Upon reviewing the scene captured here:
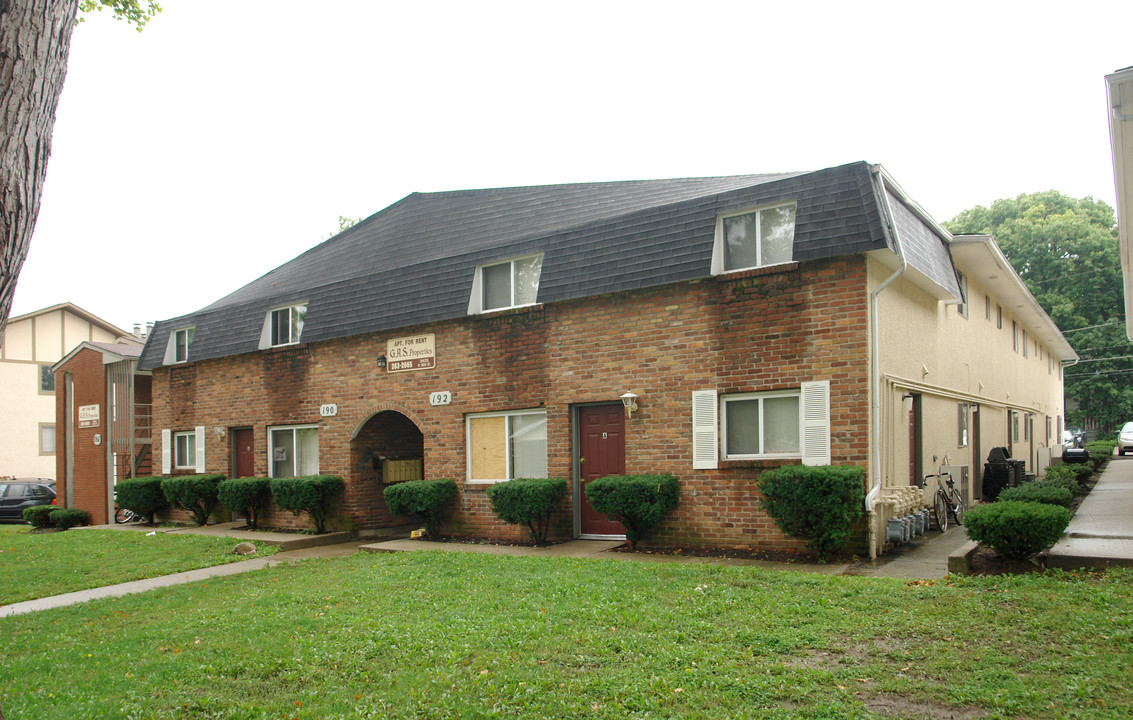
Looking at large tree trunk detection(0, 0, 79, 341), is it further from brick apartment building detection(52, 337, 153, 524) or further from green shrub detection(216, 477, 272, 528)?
brick apartment building detection(52, 337, 153, 524)

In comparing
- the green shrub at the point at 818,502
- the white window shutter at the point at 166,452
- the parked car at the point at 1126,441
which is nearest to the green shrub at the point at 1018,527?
the green shrub at the point at 818,502

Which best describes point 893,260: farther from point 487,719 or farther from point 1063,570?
point 487,719

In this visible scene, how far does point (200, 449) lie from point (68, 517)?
5.65 metres

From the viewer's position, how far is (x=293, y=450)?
17.2m

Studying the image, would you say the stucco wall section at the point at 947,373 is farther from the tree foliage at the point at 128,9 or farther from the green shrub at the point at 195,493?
the green shrub at the point at 195,493

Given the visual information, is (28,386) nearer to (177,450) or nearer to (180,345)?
→ (180,345)

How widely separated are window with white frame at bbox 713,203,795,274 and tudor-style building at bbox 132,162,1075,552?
0.03 m

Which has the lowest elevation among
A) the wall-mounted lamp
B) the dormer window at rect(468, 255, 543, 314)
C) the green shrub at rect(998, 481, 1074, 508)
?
the green shrub at rect(998, 481, 1074, 508)

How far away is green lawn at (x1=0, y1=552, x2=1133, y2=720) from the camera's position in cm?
474

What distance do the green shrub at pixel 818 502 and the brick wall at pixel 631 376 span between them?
20.0 inches

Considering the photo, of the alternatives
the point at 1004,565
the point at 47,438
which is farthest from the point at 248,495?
the point at 47,438

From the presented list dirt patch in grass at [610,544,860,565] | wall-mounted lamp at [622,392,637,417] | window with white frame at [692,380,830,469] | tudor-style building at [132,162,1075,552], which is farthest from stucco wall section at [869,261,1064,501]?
wall-mounted lamp at [622,392,637,417]

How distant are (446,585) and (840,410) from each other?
17.2 feet

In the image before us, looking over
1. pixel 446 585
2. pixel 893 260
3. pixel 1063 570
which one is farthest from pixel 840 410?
pixel 446 585
